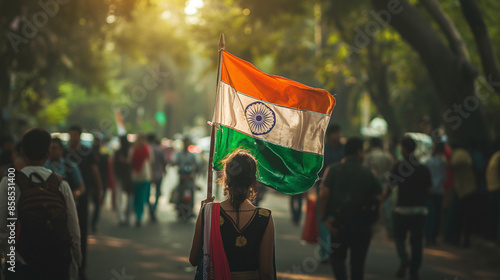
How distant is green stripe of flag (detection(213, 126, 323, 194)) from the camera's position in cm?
538

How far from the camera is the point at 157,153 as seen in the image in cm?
1577

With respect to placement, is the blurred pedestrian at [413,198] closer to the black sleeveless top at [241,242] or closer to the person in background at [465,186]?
the person in background at [465,186]

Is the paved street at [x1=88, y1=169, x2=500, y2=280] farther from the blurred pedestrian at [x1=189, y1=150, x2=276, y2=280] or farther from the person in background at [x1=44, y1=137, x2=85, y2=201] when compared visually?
the blurred pedestrian at [x1=189, y1=150, x2=276, y2=280]

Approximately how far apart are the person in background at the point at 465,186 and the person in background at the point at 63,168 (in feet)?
23.8

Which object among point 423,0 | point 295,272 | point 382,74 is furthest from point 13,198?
point 382,74

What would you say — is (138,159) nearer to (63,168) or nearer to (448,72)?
(63,168)

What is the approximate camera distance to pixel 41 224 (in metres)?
4.59

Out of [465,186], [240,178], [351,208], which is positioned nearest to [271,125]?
[240,178]

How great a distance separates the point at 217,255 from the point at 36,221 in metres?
1.42

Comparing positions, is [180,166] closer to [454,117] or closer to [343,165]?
[454,117]

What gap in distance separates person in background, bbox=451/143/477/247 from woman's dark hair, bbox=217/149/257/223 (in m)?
8.50

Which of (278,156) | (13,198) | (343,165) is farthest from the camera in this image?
(343,165)

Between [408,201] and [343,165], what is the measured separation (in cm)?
167

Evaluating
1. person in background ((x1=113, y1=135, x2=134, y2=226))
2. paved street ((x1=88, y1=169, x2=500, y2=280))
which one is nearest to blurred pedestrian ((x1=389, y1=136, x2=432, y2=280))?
paved street ((x1=88, y1=169, x2=500, y2=280))
